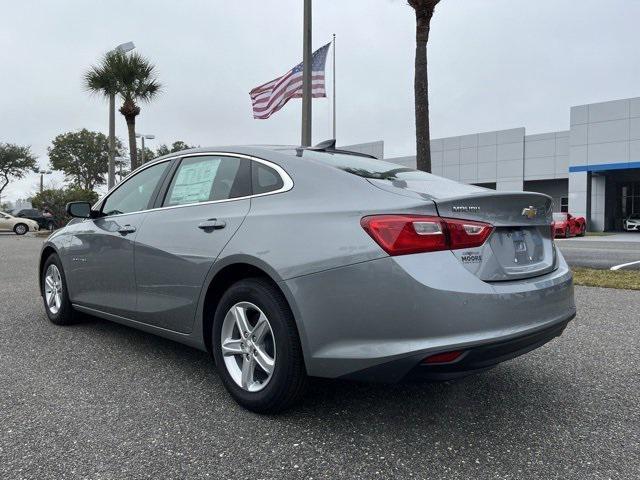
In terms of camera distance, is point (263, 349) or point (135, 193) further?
point (135, 193)

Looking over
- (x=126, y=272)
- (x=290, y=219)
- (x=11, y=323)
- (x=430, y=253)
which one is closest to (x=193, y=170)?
(x=126, y=272)

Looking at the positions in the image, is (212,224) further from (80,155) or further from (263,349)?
(80,155)

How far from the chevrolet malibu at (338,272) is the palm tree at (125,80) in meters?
19.0

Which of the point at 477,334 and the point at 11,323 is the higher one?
the point at 477,334

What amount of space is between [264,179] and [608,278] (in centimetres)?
702

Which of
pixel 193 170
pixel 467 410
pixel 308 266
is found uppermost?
pixel 193 170

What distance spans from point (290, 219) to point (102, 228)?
85.6 inches

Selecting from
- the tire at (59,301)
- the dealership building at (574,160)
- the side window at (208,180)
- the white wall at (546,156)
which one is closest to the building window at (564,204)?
the dealership building at (574,160)

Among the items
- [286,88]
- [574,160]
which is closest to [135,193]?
[286,88]

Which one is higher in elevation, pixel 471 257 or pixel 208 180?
pixel 208 180

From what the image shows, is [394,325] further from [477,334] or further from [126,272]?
[126,272]

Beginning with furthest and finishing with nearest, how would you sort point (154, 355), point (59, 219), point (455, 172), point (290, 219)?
point (455, 172) < point (59, 219) < point (154, 355) < point (290, 219)

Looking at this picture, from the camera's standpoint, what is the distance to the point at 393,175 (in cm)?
304

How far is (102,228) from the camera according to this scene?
13.9 feet
